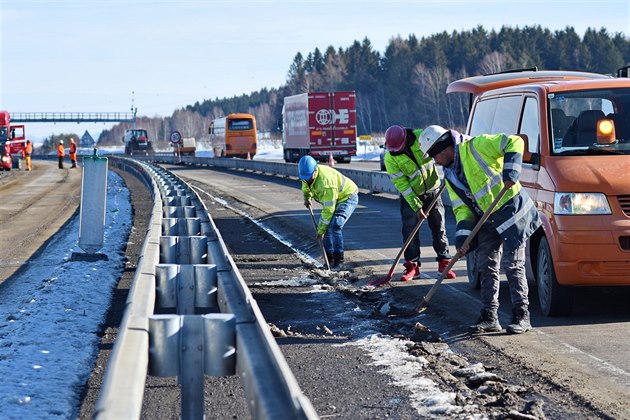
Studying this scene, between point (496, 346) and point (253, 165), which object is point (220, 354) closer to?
point (496, 346)

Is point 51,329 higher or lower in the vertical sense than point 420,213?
lower

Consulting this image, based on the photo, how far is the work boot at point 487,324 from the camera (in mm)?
8586

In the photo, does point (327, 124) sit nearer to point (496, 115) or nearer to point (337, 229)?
point (337, 229)

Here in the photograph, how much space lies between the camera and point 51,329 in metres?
9.05

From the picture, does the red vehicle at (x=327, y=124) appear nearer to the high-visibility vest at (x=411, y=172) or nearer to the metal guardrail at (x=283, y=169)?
the metal guardrail at (x=283, y=169)

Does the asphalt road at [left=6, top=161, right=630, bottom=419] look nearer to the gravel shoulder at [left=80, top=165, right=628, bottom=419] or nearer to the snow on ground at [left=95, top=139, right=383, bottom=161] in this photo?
the gravel shoulder at [left=80, top=165, right=628, bottom=419]

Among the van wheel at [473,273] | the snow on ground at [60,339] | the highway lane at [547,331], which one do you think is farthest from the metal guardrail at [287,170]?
the van wheel at [473,273]

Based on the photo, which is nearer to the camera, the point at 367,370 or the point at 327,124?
the point at 367,370

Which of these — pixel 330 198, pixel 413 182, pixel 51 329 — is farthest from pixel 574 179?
pixel 51 329

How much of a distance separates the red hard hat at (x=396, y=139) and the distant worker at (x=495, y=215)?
3009 mm

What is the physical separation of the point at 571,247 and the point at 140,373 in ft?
18.1

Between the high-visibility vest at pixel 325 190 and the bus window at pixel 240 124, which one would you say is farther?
the bus window at pixel 240 124

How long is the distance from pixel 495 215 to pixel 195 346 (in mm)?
4570

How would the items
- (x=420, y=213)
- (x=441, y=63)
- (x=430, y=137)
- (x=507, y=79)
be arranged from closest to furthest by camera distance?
(x=430, y=137), (x=420, y=213), (x=507, y=79), (x=441, y=63)
